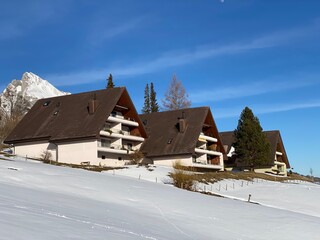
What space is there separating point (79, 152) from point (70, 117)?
555 cm

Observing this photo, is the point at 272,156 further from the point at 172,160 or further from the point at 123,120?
the point at 123,120

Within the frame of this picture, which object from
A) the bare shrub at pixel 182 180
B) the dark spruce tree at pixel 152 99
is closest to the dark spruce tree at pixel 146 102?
the dark spruce tree at pixel 152 99

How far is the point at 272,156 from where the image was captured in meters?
73.3

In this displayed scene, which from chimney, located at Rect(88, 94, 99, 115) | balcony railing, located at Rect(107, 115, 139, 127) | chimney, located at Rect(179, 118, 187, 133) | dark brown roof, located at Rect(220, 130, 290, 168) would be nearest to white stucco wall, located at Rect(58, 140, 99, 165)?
chimney, located at Rect(88, 94, 99, 115)

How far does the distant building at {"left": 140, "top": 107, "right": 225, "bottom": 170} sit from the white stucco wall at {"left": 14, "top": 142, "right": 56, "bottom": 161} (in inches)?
486

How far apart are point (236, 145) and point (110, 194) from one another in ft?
148

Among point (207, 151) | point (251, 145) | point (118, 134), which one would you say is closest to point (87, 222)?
point (118, 134)

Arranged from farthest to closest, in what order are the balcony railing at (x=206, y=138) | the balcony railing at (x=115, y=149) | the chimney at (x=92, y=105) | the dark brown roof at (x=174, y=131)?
the balcony railing at (x=206, y=138), the dark brown roof at (x=174, y=131), the chimney at (x=92, y=105), the balcony railing at (x=115, y=149)

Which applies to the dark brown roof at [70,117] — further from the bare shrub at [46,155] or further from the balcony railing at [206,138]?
the balcony railing at [206,138]

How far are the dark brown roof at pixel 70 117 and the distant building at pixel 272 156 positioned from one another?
23.5m

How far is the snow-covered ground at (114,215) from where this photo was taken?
32.8 feet

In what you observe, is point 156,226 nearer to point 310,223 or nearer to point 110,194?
point 110,194

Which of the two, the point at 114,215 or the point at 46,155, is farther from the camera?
the point at 46,155

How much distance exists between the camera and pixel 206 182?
3850cm
